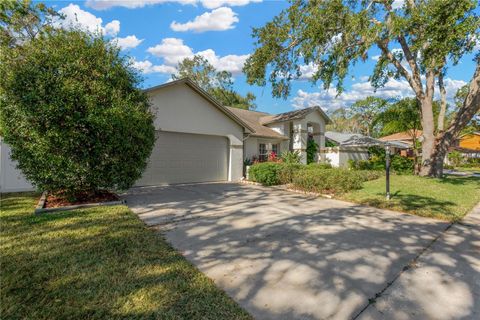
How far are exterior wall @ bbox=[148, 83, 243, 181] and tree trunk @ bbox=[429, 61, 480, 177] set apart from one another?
10.4 m

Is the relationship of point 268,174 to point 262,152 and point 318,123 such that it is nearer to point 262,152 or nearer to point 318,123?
point 262,152

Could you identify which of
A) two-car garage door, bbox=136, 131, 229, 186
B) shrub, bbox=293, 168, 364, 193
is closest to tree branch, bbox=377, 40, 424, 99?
shrub, bbox=293, 168, 364, 193

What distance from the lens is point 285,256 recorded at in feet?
12.7

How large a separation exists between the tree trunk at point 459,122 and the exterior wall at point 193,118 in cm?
1036

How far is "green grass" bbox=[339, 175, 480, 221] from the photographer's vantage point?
6824 millimetres

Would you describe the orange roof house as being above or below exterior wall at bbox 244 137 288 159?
above

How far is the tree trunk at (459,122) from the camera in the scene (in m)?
11.6

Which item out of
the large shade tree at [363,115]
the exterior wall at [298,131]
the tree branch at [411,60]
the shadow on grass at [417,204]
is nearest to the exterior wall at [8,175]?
the shadow on grass at [417,204]

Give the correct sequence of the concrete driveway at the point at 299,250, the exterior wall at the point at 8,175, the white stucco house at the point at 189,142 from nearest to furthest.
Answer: the concrete driveway at the point at 299,250
the exterior wall at the point at 8,175
the white stucco house at the point at 189,142

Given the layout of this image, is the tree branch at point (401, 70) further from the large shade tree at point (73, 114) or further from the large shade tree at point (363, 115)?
the large shade tree at point (363, 115)

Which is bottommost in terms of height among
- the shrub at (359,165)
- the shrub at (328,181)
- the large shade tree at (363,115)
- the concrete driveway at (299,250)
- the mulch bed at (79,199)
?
the concrete driveway at (299,250)

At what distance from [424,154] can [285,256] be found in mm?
13266

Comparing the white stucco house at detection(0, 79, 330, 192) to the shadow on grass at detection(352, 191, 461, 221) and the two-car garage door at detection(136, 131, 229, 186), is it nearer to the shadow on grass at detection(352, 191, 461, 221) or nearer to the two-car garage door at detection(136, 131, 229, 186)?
the two-car garage door at detection(136, 131, 229, 186)

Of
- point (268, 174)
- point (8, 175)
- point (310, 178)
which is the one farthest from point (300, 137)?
point (8, 175)
